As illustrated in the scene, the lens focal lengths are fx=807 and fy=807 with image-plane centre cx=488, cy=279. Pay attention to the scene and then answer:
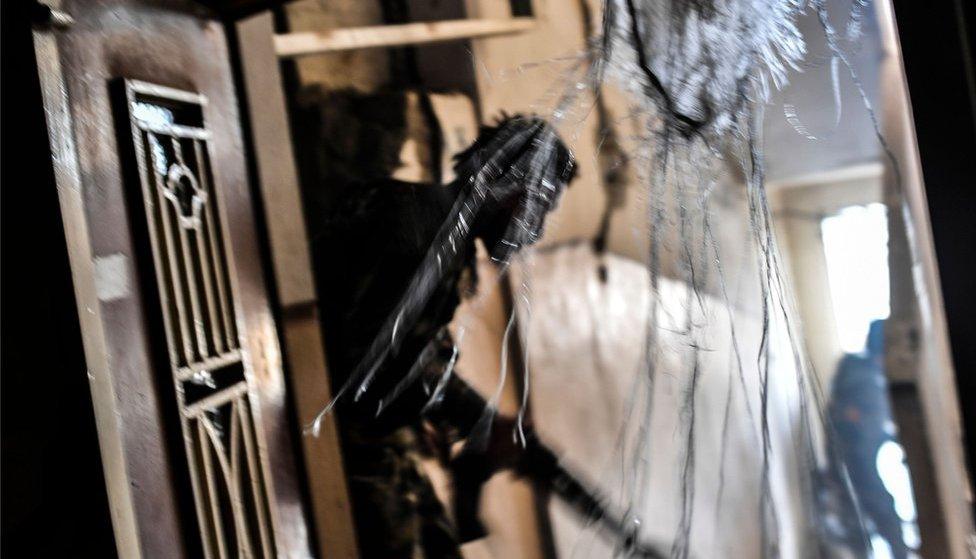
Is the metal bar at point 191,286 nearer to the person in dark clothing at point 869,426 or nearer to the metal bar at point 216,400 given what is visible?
the metal bar at point 216,400

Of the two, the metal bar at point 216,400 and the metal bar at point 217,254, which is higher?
the metal bar at point 217,254

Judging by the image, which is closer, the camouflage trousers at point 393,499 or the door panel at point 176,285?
the door panel at point 176,285

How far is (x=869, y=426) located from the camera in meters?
0.84

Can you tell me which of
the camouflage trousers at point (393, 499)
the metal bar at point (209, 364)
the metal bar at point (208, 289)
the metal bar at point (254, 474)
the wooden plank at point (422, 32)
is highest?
the wooden plank at point (422, 32)

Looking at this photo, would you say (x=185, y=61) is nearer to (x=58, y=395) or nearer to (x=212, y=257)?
(x=212, y=257)

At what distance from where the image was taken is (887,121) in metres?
0.76

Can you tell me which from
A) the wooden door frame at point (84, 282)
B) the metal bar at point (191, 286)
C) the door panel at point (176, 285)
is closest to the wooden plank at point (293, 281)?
the door panel at point (176, 285)

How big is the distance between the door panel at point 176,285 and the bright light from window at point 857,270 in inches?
21.9

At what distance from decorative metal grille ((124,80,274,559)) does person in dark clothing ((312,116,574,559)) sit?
0.15 meters

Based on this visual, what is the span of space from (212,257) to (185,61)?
0.53 feet

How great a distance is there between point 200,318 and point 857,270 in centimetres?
63

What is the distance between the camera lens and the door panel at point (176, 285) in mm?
523

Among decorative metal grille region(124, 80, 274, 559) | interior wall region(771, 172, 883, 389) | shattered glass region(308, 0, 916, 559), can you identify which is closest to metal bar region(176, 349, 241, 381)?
decorative metal grille region(124, 80, 274, 559)

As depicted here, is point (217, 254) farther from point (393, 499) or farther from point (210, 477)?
point (393, 499)
